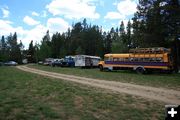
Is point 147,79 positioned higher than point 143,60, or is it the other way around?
point 143,60

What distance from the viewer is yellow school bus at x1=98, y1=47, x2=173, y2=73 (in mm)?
36594

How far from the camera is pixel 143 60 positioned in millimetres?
38812

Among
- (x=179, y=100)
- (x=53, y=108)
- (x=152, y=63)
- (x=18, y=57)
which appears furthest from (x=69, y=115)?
(x=18, y=57)

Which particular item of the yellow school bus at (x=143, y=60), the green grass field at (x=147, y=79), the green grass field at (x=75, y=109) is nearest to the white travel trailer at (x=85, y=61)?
the yellow school bus at (x=143, y=60)

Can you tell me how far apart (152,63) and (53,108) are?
28987mm

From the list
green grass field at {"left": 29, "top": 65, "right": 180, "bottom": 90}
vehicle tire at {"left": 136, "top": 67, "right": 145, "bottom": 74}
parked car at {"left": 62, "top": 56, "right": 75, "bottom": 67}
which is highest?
parked car at {"left": 62, "top": 56, "right": 75, "bottom": 67}

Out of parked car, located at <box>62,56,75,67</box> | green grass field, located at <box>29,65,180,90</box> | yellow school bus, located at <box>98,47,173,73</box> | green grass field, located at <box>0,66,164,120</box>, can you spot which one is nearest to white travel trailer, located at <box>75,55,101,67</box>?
parked car, located at <box>62,56,75,67</box>

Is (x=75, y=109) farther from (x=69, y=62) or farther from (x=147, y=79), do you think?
(x=69, y=62)

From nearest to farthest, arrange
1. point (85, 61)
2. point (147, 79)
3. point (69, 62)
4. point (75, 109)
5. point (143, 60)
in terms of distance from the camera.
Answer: point (75, 109)
point (147, 79)
point (143, 60)
point (85, 61)
point (69, 62)

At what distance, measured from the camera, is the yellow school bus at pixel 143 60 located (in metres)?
36.6

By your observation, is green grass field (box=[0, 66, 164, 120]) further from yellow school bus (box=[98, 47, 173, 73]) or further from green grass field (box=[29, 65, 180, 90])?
yellow school bus (box=[98, 47, 173, 73])

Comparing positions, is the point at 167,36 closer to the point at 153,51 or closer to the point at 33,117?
the point at 153,51

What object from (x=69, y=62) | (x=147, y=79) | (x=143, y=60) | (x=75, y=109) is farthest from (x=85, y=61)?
(x=75, y=109)

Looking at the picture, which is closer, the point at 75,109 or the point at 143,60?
the point at 75,109
